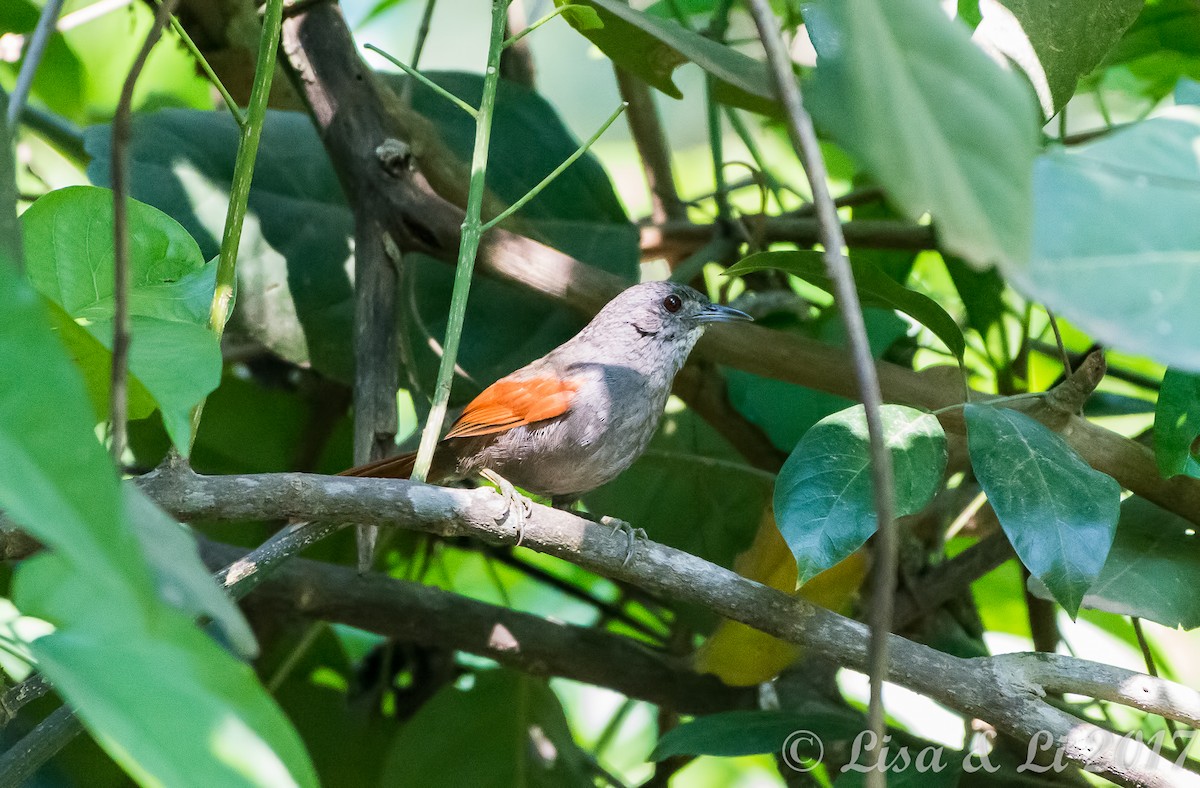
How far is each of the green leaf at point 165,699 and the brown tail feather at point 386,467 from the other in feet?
4.59

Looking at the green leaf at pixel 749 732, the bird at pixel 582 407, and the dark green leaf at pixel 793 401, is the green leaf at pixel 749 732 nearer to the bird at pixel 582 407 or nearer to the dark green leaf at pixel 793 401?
the bird at pixel 582 407

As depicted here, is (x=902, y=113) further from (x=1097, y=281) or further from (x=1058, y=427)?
(x=1058, y=427)

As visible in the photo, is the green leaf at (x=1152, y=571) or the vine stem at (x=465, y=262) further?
the green leaf at (x=1152, y=571)

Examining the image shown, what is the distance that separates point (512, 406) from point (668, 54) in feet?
3.07

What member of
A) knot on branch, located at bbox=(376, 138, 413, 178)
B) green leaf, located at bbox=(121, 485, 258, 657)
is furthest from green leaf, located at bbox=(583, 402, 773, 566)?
green leaf, located at bbox=(121, 485, 258, 657)

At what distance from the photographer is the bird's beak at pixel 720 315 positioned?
2.93m

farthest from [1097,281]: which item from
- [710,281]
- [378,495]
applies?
[710,281]

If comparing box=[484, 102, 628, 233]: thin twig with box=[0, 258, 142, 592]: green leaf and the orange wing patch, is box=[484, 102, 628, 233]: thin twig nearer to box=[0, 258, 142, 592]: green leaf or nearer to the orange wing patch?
the orange wing patch

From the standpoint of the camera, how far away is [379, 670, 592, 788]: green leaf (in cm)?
285

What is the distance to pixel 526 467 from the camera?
282 centimetres

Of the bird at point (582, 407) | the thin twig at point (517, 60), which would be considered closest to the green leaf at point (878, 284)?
the bird at point (582, 407)

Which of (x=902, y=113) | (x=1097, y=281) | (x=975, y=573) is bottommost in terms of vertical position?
(x=975, y=573)

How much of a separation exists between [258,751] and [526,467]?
2030 millimetres

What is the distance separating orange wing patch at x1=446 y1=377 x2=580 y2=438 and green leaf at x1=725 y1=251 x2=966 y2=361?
2.39 ft
